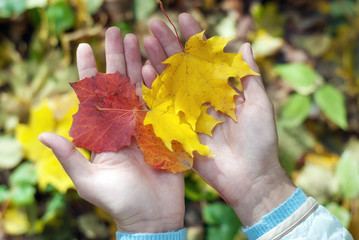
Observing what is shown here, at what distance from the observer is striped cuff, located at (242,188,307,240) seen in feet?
3.89

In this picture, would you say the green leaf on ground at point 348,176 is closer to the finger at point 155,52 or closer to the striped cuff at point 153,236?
the striped cuff at point 153,236

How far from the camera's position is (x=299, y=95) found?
5.87 feet

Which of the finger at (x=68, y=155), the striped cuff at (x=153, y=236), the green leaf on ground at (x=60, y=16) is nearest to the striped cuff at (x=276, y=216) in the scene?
the striped cuff at (x=153, y=236)

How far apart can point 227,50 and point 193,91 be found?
67cm

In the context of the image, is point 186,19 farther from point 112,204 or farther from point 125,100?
point 112,204

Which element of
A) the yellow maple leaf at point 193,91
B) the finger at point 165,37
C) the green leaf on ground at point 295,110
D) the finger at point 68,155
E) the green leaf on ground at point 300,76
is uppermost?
the finger at point 165,37

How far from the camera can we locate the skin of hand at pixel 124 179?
3.46ft

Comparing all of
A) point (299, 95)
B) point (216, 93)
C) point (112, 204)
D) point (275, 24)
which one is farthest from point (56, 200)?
point (275, 24)

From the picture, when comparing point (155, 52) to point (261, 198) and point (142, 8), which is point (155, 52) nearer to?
point (142, 8)

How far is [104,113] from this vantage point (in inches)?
45.5

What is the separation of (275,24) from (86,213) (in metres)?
1.49

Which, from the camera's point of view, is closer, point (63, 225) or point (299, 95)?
point (63, 225)

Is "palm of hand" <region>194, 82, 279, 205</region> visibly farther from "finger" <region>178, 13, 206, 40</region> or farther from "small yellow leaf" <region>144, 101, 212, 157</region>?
"finger" <region>178, 13, 206, 40</region>

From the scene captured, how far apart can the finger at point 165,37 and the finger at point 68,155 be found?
20.9 inches
